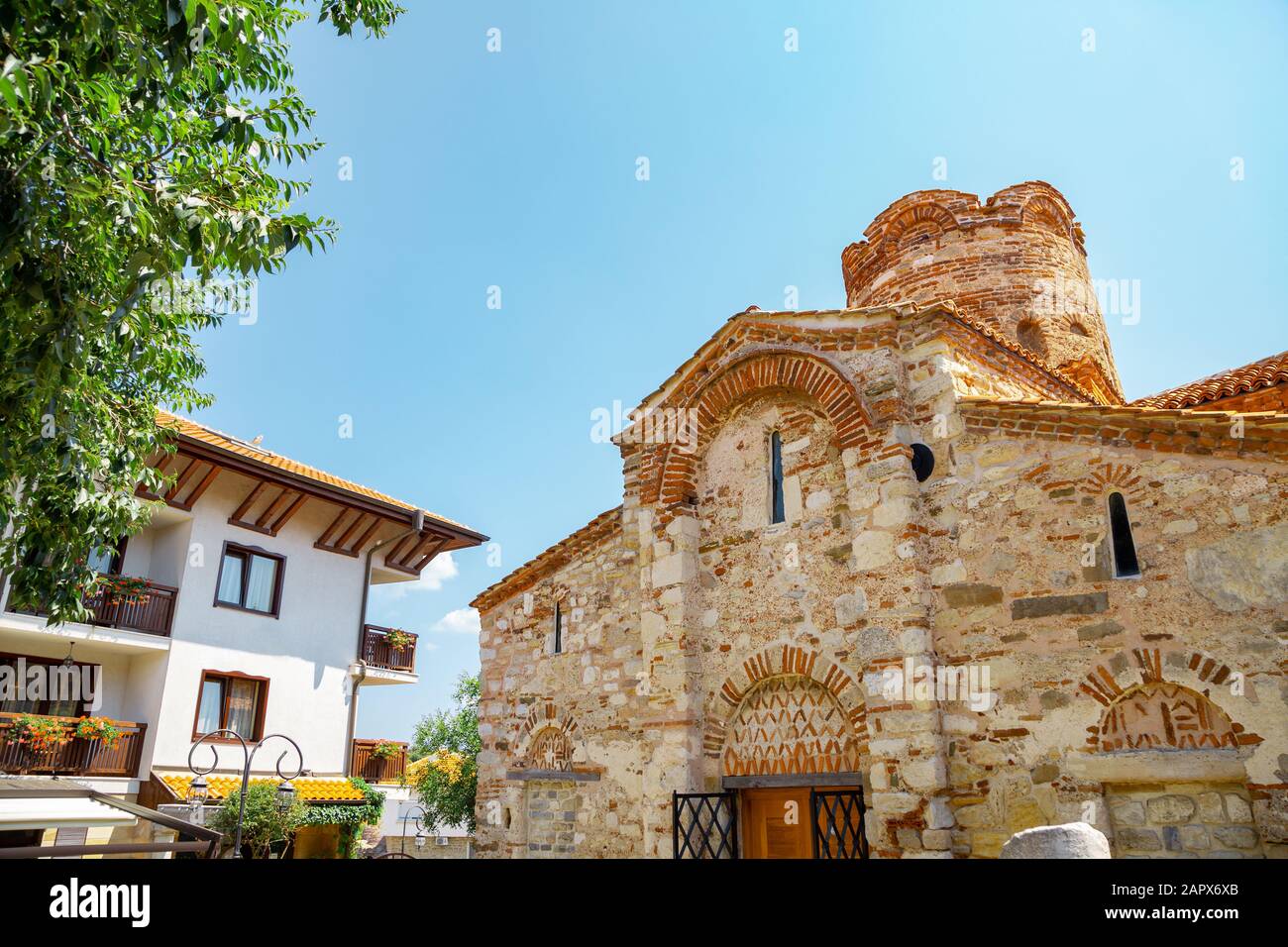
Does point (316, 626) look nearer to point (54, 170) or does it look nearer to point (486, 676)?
point (486, 676)

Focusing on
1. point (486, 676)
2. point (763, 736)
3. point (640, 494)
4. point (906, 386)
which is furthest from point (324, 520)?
point (906, 386)

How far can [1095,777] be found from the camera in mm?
6418

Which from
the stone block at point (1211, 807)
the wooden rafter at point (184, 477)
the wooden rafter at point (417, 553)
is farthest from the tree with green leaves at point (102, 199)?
the wooden rafter at point (417, 553)

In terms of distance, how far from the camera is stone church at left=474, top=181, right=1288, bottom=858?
246 inches

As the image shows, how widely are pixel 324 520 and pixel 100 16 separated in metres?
15.4

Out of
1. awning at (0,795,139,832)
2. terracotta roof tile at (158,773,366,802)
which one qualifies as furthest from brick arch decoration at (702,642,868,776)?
terracotta roof tile at (158,773,366,802)

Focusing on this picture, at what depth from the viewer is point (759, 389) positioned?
9484 millimetres

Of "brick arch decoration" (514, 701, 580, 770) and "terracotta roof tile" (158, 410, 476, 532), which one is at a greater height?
"terracotta roof tile" (158, 410, 476, 532)

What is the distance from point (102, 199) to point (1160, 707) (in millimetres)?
7844

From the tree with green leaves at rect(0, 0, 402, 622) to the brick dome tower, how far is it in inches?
368

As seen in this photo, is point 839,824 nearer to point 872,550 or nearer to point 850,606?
point 850,606

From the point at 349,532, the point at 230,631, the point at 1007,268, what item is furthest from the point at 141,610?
the point at 1007,268

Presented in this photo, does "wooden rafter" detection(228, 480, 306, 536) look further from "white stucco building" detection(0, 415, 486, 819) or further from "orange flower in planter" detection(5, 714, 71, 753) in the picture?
"orange flower in planter" detection(5, 714, 71, 753)

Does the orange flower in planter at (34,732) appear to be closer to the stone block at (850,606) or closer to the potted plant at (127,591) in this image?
the potted plant at (127,591)
